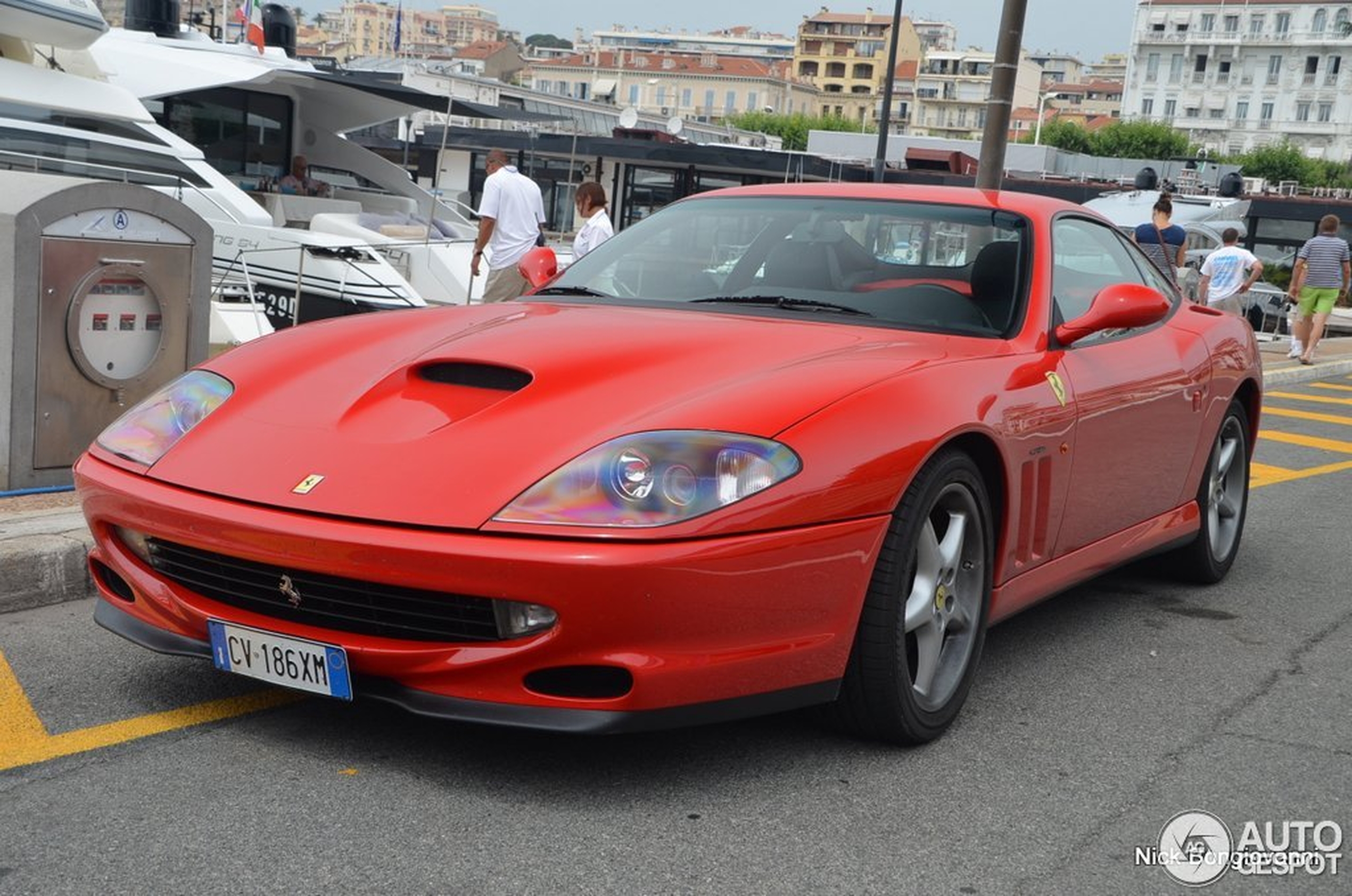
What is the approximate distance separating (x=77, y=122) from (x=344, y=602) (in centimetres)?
1103

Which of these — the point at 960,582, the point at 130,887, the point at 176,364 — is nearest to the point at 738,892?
the point at 130,887

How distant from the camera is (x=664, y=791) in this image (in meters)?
3.20

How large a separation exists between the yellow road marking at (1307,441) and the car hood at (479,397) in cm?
770

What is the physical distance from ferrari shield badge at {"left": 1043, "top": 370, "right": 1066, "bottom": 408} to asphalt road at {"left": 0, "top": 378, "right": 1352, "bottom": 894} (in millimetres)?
799

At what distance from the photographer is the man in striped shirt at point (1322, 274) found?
17.2 metres

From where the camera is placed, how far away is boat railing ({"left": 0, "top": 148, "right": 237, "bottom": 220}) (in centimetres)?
1148

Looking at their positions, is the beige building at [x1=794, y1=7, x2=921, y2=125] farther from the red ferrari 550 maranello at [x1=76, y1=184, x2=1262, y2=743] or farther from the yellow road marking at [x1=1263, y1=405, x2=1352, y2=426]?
the red ferrari 550 maranello at [x1=76, y1=184, x2=1262, y2=743]

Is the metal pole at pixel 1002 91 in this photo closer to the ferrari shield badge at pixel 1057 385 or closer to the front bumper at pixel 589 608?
the ferrari shield badge at pixel 1057 385

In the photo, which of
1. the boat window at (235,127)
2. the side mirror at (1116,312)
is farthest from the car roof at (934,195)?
the boat window at (235,127)

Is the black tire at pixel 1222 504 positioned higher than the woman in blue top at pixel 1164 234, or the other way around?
the woman in blue top at pixel 1164 234

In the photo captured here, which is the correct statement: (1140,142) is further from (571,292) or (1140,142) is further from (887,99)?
(571,292)

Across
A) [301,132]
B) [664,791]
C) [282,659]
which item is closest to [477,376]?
[282,659]

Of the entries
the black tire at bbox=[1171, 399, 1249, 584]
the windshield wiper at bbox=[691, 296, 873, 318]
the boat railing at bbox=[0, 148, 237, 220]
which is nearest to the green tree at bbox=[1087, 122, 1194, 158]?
the boat railing at bbox=[0, 148, 237, 220]

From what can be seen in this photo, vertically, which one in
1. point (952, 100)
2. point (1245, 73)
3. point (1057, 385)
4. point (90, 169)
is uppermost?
point (1245, 73)
